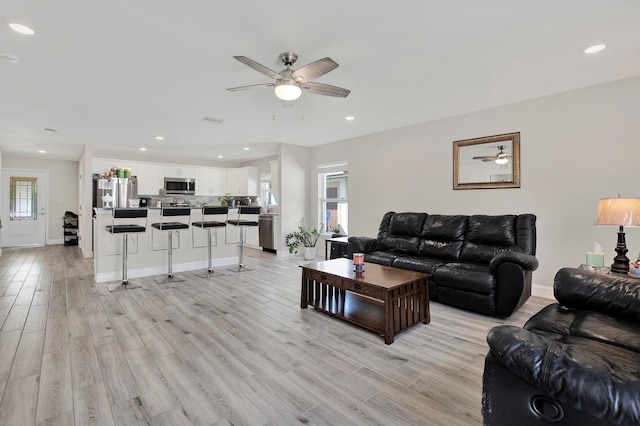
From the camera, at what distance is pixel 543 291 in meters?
3.88

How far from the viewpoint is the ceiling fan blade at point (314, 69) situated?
2311 millimetres

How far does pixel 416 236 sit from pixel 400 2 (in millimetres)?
3086

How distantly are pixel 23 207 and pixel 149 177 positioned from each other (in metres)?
3.73

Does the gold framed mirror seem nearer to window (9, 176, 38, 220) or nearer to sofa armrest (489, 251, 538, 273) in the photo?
sofa armrest (489, 251, 538, 273)

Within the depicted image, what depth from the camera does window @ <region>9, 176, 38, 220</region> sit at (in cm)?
807

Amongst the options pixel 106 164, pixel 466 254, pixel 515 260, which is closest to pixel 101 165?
pixel 106 164

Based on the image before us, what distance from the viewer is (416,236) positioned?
4.43 meters

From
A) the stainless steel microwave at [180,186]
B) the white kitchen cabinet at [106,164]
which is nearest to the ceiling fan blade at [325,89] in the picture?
the stainless steel microwave at [180,186]

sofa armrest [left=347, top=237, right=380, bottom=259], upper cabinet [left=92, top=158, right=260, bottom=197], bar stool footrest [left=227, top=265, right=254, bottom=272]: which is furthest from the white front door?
sofa armrest [left=347, top=237, right=380, bottom=259]

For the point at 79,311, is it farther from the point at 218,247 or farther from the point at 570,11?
the point at 570,11

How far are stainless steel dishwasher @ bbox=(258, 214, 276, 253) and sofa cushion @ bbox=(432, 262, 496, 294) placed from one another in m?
4.52

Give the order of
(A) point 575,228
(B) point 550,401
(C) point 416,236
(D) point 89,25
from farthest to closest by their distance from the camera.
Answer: (C) point 416,236 → (A) point 575,228 → (D) point 89,25 → (B) point 550,401

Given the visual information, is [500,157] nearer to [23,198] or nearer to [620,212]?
[620,212]

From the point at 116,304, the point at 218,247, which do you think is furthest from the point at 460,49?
the point at 218,247
